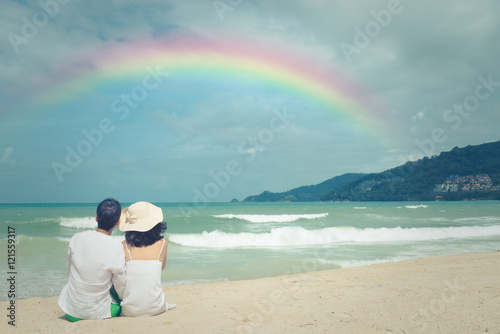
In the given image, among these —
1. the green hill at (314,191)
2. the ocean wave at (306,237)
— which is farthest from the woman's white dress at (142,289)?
the green hill at (314,191)

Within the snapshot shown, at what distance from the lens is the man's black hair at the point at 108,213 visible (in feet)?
12.1

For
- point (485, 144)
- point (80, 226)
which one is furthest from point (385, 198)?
point (80, 226)

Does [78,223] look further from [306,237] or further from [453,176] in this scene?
[453,176]

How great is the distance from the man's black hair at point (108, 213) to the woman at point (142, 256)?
0.14 metres

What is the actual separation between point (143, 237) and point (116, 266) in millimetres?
425

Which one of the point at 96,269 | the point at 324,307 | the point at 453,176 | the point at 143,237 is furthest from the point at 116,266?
the point at 453,176

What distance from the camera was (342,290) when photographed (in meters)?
5.93

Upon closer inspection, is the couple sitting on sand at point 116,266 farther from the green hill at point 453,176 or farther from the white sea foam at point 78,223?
the green hill at point 453,176

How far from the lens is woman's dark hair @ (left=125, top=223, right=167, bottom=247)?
3.89m

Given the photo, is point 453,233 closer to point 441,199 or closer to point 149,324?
point 149,324

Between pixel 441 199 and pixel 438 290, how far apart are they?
271ft

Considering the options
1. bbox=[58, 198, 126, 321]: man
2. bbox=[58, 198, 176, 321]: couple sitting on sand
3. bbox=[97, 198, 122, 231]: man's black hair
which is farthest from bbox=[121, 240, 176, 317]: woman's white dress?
bbox=[97, 198, 122, 231]: man's black hair

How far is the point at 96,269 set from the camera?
11.9ft

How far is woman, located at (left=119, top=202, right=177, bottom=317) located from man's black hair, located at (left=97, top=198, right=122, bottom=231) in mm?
144
